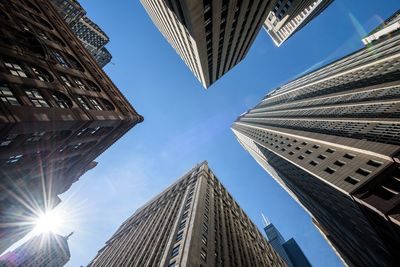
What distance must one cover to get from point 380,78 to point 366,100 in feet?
18.1

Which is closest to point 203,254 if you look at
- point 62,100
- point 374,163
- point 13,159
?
point 13,159

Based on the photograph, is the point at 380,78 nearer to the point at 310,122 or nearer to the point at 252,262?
the point at 310,122

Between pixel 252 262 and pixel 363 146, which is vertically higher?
pixel 363 146

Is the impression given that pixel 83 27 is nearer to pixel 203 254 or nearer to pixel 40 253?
pixel 40 253

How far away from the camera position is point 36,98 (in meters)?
23.8

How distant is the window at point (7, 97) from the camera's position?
20.1 m

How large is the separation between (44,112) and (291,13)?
85.4m

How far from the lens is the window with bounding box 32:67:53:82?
26.6 metres

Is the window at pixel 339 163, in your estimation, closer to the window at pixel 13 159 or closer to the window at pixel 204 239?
the window at pixel 204 239

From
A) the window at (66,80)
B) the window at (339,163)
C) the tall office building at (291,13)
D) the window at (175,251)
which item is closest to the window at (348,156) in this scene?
the window at (339,163)

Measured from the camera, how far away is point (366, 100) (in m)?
59.0

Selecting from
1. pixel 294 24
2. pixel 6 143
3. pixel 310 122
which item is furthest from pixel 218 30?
pixel 294 24

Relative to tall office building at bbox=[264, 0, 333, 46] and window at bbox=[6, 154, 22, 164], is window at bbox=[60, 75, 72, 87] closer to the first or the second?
window at bbox=[6, 154, 22, 164]

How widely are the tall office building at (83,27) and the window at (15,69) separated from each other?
65898 mm
